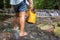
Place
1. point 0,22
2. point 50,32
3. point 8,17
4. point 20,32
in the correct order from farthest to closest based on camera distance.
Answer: point 8,17 < point 0,22 < point 50,32 < point 20,32

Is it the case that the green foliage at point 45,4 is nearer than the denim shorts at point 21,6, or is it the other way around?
the denim shorts at point 21,6

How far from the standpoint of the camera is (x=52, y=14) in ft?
27.3

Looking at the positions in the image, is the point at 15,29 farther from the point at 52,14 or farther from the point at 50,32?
the point at 52,14

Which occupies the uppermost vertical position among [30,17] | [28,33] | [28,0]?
[28,0]

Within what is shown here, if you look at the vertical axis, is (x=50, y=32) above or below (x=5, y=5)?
below

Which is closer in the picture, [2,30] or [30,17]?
[30,17]

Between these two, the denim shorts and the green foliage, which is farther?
the green foliage

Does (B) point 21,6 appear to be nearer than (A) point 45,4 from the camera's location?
Yes

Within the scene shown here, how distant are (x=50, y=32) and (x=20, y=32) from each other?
33.6 inches

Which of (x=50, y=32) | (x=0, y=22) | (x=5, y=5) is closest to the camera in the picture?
(x=50, y=32)

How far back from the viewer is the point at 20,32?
5.64m

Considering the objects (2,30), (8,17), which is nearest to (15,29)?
(2,30)

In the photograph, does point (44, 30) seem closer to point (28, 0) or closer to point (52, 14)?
point (28, 0)

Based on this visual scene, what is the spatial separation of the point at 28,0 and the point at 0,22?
5.62ft
